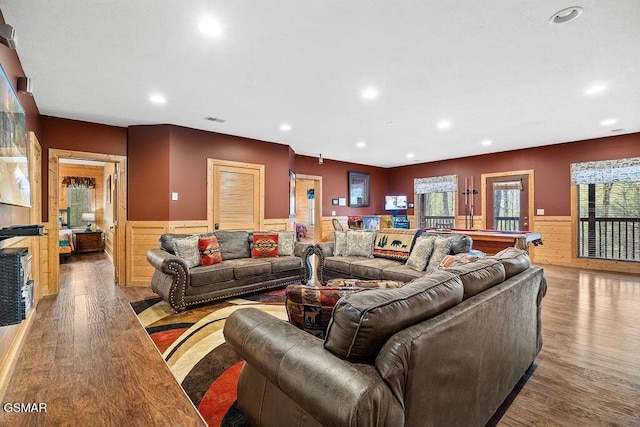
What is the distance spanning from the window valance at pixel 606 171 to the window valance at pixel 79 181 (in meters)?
12.0

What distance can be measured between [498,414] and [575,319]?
2265mm

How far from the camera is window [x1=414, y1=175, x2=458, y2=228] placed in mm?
8383

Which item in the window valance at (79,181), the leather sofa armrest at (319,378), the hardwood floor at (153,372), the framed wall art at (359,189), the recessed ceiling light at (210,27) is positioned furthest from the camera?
the framed wall art at (359,189)

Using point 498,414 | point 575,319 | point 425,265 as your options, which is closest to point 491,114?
point 425,265

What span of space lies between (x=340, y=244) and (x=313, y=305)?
127 inches

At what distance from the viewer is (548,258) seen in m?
6.57

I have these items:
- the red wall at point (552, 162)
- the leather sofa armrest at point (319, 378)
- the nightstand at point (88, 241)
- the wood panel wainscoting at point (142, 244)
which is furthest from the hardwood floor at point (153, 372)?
the nightstand at point (88, 241)

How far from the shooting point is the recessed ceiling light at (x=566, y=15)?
216 cm

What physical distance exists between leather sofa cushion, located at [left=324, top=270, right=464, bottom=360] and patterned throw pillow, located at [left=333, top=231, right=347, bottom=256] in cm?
331

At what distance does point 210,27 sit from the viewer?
2.38 meters

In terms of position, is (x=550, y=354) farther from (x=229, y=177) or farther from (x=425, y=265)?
(x=229, y=177)

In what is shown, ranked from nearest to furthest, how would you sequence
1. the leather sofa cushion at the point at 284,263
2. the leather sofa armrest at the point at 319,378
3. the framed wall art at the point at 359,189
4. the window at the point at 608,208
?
1. the leather sofa armrest at the point at 319,378
2. the leather sofa cushion at the point at 284,263
3. the window at the point at 608,208
4. the framed wall art at the point at 359,189

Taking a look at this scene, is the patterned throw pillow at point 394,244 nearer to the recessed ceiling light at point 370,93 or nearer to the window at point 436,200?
the recessed ceiling light at point 370,93

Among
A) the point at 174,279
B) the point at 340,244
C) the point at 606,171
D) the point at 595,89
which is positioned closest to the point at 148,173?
the point at 174,279
